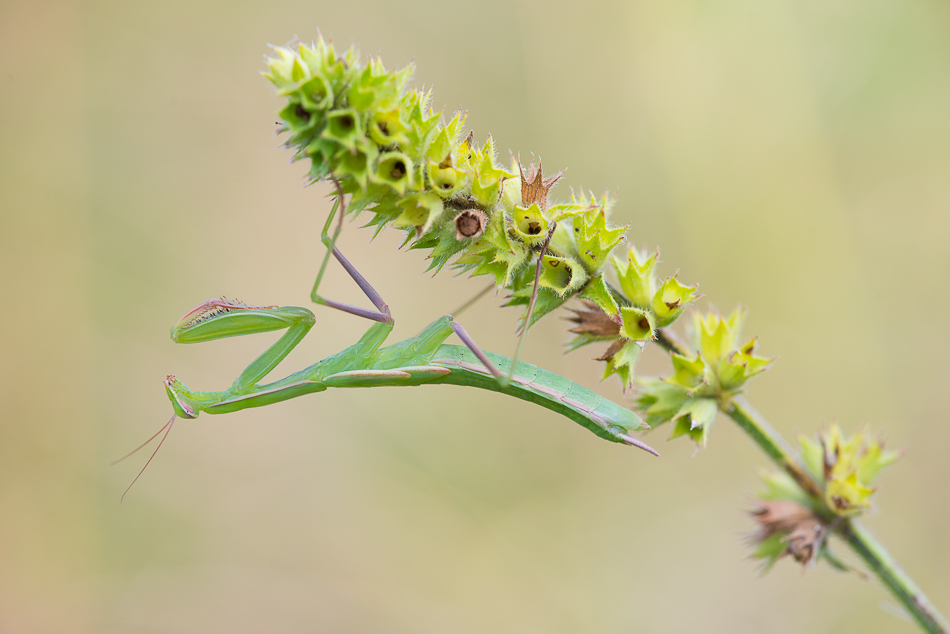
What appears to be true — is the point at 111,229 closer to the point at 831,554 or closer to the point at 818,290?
the point at 831,554

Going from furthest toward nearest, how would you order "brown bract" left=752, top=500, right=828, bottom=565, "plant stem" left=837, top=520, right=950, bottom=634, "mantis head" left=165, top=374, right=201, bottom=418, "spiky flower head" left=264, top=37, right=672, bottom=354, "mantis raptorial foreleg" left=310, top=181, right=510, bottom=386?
"mantis head" left=165, top=374, right=201, bottom=418 → "mantis raptorial foreleg" left=310, top=181, right=510, bottom=386 → "brown bract" left=752, top=500, right=828, bottom=565 → "plant stem" left=837, top=520, right=950, bottom=634 → "spiky flower head" left=264, top=37, right=672, bottom=354

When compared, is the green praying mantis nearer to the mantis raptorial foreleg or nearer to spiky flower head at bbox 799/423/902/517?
the mantis raptorial foreleg

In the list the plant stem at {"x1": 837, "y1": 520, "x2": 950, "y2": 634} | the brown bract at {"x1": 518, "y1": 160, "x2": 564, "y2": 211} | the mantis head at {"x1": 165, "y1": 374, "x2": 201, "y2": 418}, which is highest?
the brown bract at {"x1": 518, "y1": 160, "x2": 564, "y2": 211}

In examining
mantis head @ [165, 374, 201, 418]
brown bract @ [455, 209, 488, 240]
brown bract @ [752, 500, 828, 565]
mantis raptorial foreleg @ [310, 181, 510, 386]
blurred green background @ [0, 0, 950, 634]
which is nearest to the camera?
brown bract @ [455, 209, 488, 240]

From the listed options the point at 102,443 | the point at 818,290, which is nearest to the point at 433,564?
the point at 102,443

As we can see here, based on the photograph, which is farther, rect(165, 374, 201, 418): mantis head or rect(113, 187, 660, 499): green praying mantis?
rect(165, 374, 201, 418): mantis head

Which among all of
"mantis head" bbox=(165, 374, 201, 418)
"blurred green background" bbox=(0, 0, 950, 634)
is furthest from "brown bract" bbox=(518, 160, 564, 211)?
"blurred green background" bbox=(0, 0, 950, 634)
